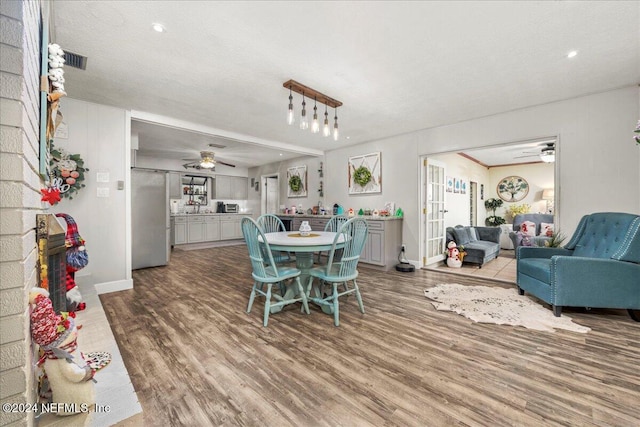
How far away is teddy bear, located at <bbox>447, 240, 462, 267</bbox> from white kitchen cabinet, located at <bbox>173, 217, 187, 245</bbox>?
633 centimetres

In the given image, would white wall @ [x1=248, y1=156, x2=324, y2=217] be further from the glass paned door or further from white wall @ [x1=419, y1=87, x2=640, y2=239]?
white wall @ [x1=419, y1=87, x2=640, y2=239]

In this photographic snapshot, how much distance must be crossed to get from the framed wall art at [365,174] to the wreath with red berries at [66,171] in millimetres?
4388

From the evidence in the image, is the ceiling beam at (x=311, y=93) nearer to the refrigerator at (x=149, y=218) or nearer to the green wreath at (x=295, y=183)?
the refrigerator at (x=149, y=218)

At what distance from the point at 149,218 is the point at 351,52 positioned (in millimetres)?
4317

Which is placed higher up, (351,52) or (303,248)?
(351,52)

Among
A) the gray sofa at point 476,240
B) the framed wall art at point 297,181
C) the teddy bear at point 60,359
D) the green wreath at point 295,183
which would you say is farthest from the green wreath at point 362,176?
the teddy bear at point 60,359

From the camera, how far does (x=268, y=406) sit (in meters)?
1.46

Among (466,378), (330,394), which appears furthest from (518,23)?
(330,394)

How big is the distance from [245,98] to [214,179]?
5506mm

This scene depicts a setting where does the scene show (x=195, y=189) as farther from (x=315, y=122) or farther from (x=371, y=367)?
(x=371, y=367)

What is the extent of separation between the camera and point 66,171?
3.08m

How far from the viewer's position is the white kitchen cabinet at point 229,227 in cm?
779

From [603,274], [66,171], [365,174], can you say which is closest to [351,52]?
[603,274]

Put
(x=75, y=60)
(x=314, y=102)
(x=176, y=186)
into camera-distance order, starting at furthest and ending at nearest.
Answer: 1. (x=176, y=186)
2. (x=314, y=102)
3. (x=75, y=60)
